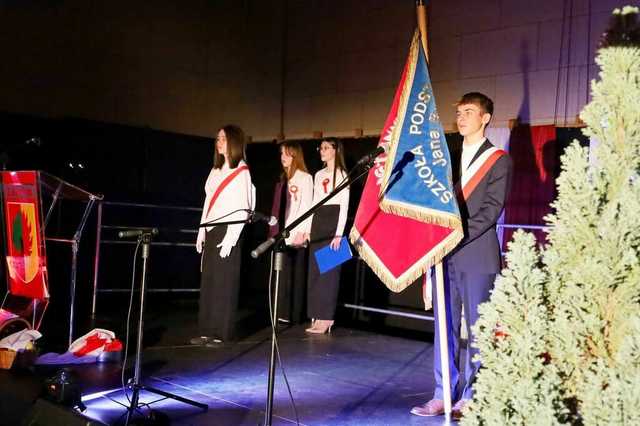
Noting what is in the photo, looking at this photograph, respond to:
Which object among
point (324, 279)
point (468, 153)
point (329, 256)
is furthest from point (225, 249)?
point (468, 153)

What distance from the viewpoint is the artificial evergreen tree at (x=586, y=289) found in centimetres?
134

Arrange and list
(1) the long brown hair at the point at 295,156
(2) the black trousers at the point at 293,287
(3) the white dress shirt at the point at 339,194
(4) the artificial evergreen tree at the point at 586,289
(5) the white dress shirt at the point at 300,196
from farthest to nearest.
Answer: (2) the black trousers at the point at 293,287 < (1) the long brown hair at the point at 295,156 < (5) the white dress shirt at the point at 300,196 < (3) the white dress shirt at the point at 339,194 < (4) the artificial evergreen tree at the point at 586,289

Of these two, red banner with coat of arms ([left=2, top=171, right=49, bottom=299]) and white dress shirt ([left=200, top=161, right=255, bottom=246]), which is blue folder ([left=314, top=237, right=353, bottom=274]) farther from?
red banner with coat of arms ([left=2, top=171, right=49, bottom=299])

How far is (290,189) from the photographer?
6.16 m

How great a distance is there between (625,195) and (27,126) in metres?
6.35

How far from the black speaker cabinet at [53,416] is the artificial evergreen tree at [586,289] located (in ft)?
5.49

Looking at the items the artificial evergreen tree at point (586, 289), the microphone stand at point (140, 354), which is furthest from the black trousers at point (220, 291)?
the artificial evergreen tree at point (586, 289)

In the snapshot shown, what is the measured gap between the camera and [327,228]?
19.6 ft

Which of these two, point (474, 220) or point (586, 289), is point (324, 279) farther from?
point (586, 289)

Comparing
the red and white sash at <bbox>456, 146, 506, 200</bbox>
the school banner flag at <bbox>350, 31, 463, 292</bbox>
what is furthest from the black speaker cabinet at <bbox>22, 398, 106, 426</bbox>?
the red and white sash at <bbox>456, 146, 506, 200</bbox>

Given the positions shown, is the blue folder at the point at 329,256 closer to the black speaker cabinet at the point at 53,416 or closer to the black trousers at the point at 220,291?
the black trousers at the point at 220,291

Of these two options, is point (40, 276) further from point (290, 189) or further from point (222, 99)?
point (222, 99)

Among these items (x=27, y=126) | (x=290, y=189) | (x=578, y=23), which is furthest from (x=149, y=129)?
(x=578, y=23)

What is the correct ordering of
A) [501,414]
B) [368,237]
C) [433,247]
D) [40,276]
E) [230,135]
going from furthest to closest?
[230,135] → [40,276] → [368,237] → [433,247] → [501,414]
